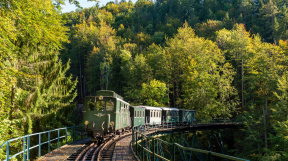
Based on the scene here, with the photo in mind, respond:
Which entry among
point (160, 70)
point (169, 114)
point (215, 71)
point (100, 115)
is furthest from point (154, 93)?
point (100, 115)

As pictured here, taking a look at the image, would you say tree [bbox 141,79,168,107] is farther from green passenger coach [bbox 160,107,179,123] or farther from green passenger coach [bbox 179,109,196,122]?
green passenger coach [bbox 160,107,179,123]

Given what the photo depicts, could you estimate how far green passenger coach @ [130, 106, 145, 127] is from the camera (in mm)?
23750

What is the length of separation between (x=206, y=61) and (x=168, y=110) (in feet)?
45.8

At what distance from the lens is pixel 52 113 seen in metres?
19.3

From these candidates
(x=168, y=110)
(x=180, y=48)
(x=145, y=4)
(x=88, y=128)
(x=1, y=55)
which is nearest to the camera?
(x=1, y=55)

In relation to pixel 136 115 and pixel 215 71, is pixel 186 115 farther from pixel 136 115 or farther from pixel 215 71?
pixel 136 115

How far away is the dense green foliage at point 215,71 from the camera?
86.9ft

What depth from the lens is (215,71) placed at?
39438mm

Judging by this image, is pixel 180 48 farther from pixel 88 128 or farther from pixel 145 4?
pixel 145 4

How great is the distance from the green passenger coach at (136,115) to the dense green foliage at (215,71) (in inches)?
428

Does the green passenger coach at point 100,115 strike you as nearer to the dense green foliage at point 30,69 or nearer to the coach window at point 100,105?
the coach window at point 100,105

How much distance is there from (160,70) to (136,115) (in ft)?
69.8

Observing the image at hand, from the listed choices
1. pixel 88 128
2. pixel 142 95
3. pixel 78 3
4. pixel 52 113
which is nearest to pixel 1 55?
pixel 78 3

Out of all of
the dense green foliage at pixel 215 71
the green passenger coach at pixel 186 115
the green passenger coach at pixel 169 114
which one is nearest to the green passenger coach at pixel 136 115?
the green passenger coach at pixel 169 114
